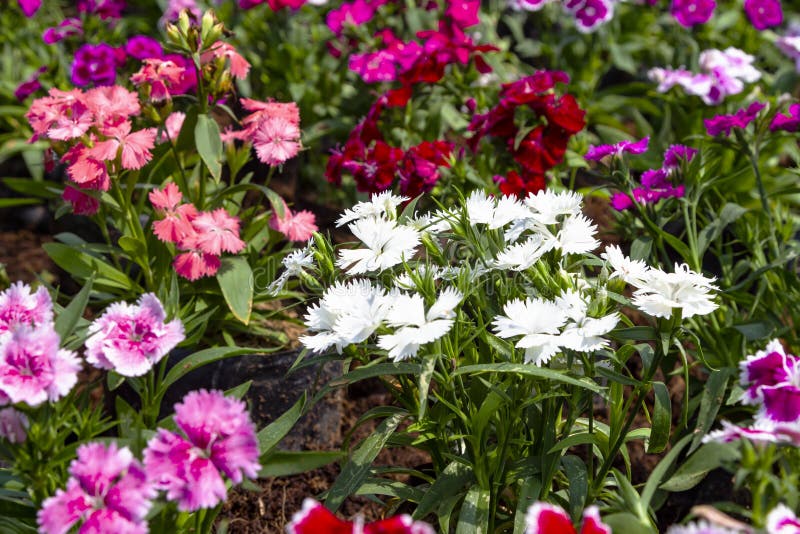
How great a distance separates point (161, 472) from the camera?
1.10 metres

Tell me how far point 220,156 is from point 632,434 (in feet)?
3.54

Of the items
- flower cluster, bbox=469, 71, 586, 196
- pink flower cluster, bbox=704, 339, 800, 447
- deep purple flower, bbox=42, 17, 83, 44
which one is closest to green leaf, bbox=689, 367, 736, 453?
pink flower cluster, bbox=704, 339, 800, 447

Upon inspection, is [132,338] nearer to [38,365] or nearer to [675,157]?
[38,365]

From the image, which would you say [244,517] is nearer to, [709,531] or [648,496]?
[648,496]

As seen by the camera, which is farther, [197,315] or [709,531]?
[197,315]

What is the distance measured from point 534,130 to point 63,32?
6.20ft

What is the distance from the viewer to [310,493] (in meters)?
2.02

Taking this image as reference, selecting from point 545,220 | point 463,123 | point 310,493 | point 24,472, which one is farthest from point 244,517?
point 463,123

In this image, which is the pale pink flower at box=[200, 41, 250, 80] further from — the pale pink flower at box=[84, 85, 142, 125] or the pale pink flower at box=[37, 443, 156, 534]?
the pale pink flower at box=[37, 443, 156, 534]

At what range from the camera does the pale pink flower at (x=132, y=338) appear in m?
1.24

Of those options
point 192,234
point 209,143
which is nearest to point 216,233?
point 192,234

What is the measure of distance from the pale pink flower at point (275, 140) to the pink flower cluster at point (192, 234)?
18 cm

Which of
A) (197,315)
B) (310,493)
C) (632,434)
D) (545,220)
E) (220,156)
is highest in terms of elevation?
(545,220)

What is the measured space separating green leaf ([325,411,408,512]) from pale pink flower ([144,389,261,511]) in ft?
1.18
